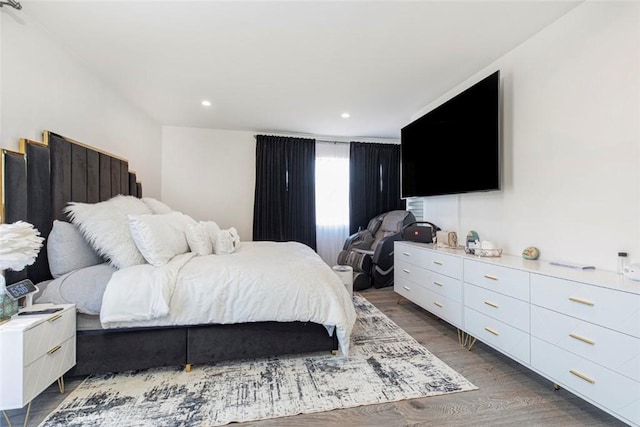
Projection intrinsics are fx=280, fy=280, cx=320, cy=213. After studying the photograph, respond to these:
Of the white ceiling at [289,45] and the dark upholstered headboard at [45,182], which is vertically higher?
the white ceiling at [289,45]

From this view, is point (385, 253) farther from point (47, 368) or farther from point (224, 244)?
point (47, 368)

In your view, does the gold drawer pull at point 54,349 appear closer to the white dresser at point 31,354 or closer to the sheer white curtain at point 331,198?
the white dresser at point 31,354

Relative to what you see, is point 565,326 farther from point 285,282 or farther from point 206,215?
point 206,215

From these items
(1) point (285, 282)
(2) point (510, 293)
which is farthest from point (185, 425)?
(2) point (510, 293)

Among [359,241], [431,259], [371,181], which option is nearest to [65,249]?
[431,259]

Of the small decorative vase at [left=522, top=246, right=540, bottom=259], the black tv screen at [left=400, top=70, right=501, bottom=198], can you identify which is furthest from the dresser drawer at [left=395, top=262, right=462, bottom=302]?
the black tv screen at [left=400, top=70, right=501, bottom=198]

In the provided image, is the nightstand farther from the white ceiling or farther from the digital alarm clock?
the white ceiling

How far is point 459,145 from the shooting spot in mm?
2680

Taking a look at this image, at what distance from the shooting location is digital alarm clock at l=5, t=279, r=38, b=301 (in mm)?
1452

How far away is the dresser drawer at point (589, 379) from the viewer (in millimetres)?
1256

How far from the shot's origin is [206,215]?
14.9 feet

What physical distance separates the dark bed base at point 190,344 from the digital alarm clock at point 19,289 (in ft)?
1.37

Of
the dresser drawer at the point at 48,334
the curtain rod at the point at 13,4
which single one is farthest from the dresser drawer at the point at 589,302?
the curtain rod at the point at 13,4

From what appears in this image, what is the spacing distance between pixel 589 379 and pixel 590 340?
0.20m
